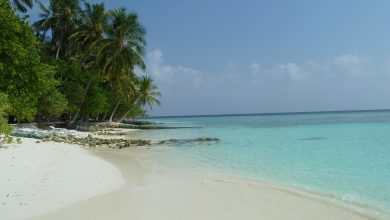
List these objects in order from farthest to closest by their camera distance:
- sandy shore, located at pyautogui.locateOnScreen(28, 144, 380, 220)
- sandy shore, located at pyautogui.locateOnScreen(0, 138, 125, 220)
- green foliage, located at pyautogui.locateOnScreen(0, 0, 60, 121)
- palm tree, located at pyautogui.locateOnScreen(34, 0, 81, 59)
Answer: palm tree, located at pyautogui.locateOnScreen(34, 0, 81, 59), green foliage, located at pyautogui.locateOnScreen(0, 0, 60, 121), sandy shore, located at pyautogui.locateOnScreen(0, 138, 125, 220), sandy shore, located at pyautogui.locateOnScreen(28, 144, 380, 220)

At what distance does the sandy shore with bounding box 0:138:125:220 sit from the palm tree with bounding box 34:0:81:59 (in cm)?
2183

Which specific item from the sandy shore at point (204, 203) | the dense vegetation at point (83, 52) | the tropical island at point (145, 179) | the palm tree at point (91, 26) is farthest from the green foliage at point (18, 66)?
the palm tree at point (91, 26)

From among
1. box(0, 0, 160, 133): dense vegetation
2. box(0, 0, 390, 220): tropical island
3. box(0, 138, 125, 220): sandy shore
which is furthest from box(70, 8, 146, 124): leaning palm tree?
box(0, 138, 125, 220): sandy shore

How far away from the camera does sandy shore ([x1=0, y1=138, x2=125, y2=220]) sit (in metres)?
5.85

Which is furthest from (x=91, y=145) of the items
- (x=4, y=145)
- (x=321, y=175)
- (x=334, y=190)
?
(x=334, y=190)

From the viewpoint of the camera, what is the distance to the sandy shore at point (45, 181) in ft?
19.2

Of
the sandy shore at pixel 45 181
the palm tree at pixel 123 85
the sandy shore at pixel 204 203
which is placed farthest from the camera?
the palm tree at pixel 123 85

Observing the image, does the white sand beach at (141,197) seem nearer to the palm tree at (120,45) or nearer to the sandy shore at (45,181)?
the sandy shore at (45,181)

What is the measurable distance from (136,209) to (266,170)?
231 inches

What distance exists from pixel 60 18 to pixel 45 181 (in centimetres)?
2654

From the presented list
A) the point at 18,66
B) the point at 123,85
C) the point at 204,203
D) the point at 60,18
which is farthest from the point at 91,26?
the point at 204,203

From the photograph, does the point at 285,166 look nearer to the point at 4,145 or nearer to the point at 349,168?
the point at 349,168

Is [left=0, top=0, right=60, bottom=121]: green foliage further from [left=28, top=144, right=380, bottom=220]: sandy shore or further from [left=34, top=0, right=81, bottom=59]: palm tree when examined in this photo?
[left=34, top=0, right=81, bottom=59]: palm tree

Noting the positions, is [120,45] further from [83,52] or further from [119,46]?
[83,52]
